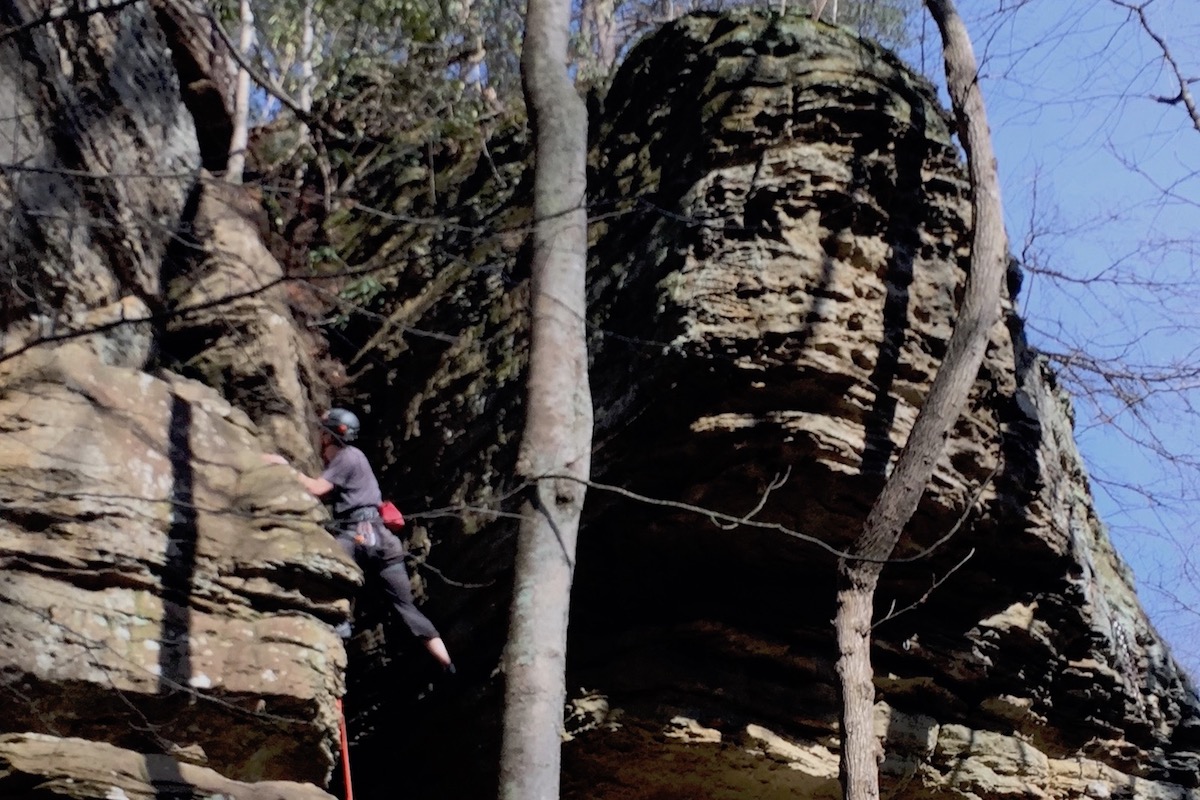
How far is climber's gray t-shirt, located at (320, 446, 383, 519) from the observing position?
774cm

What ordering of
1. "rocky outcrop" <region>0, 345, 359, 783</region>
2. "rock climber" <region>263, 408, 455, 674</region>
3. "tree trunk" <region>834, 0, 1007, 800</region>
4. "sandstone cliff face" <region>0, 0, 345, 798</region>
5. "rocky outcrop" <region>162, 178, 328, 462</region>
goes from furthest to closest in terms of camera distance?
"rocky outcrop" <region>162, 178, 328, 462</region> → "rock climber" <region>263, 408, 455, 674</region> → "tree trunk" <region>834, 0, 1007, 800</region> → "rocky outcrop" <region>0, 345, 359, 783</region> → "sandstone cliff face" <region>0, 0, 345, 798</region>

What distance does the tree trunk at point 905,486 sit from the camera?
6203mm

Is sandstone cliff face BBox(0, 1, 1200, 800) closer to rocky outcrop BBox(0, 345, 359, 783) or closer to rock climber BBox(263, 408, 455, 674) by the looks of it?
rocky outcrop BBox(0, 345, 359, 783)

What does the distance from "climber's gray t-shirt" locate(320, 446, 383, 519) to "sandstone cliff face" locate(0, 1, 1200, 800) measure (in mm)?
544

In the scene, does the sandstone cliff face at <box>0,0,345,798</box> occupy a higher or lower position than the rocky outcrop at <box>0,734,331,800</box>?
A: higher

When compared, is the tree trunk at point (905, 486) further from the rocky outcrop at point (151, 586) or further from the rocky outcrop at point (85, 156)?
the rocky outcrop at point (85, 156)

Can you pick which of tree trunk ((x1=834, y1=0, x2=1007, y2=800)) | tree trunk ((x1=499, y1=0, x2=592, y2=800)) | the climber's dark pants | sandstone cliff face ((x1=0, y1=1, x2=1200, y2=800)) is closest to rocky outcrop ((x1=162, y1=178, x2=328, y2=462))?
sandstone cliff face ((x1=0, y1=1, x2=1200, y2=800))

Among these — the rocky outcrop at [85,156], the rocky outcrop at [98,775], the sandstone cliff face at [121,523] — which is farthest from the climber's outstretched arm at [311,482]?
the rocky outcrop at [98,775]

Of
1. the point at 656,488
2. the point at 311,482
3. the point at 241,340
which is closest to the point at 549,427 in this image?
the point at 656,488

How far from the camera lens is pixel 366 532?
758 cm

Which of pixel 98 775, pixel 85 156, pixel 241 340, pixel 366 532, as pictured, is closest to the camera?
pixel 98 775

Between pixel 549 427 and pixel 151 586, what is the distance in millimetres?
2321

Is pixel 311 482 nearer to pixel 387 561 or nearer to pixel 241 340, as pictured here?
pixel 387 561

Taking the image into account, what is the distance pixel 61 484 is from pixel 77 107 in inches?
115
